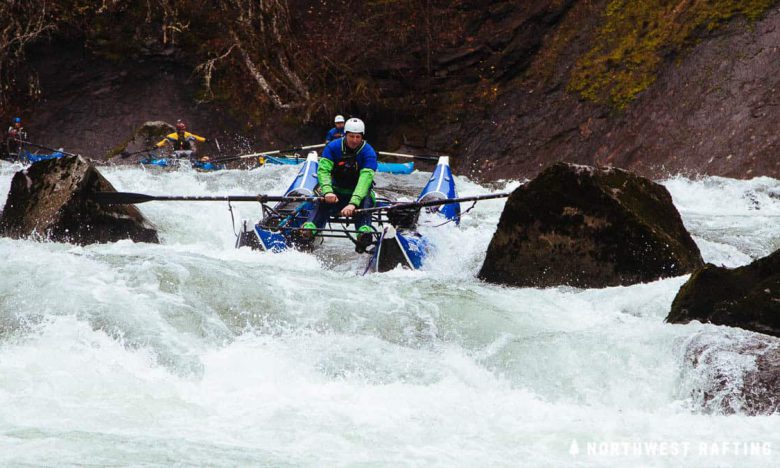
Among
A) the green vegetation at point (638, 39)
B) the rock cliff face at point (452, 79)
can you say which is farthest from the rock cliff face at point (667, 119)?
the green vegetation at point (638, 39)

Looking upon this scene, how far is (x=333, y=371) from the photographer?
4.66 metres

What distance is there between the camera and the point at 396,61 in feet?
57.7

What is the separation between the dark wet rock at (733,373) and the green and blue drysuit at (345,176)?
3712mm

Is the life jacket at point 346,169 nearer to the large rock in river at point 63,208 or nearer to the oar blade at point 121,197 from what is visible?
the oar blade at point 121,197

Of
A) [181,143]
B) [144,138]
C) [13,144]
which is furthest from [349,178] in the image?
[13,144]

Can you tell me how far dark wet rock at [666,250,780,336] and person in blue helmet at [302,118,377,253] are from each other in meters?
3.11

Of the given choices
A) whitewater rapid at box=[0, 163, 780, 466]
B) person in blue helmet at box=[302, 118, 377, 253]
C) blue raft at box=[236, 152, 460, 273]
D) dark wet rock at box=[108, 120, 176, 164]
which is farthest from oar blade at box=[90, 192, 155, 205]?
dark wet rock at box=[108, 120, 176, 164]

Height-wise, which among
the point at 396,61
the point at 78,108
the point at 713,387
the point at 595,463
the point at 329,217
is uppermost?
the point at 396,61

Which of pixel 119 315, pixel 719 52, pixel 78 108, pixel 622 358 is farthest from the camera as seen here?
pixel 78 108

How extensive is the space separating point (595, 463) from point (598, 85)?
12.1 m

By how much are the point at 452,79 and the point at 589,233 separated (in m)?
11.2

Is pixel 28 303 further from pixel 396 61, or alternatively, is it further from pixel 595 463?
pixel 396 61

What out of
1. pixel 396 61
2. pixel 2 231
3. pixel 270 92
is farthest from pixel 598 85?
pixel 2 231

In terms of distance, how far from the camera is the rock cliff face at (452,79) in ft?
42.0
